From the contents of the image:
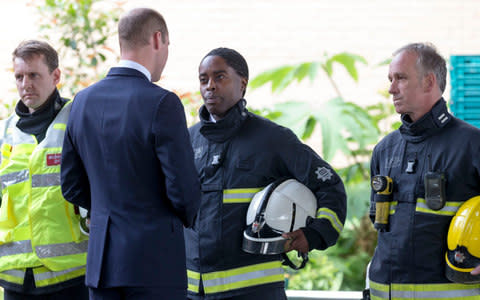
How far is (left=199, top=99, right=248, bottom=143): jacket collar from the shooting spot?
3.09 m

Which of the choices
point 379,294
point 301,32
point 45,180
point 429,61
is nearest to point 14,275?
point 45,180

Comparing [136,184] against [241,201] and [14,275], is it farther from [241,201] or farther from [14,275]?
[14,275]

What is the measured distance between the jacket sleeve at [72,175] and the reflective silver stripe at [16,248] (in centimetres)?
56

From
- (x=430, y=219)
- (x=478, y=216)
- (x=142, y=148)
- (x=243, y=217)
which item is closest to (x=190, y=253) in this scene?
(x=243, y=217)

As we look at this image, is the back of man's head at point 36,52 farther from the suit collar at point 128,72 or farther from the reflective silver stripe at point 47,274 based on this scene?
the reflective silver stripe at point 47,274

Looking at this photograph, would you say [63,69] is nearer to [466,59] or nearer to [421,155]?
[466,59]

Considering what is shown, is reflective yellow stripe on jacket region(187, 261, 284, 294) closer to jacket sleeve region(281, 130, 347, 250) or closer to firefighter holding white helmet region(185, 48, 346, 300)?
firefighter holding white helmet region(185, 48, 346, 300)

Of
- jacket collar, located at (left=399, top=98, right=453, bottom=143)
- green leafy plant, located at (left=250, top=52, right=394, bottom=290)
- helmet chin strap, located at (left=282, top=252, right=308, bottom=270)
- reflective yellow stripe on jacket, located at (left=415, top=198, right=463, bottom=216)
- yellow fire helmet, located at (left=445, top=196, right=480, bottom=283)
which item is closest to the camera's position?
yellow fire helmet, located at (left=445, top=196, right=480, bottom=283)

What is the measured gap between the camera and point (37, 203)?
3111mm

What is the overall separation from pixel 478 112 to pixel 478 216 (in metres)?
2.25

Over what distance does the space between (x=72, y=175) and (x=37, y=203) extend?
0.52 metres

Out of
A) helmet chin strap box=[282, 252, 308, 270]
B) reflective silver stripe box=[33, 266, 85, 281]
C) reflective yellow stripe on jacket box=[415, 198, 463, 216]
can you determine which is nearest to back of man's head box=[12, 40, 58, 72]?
reflective silver stripe box=[33, 266, 85, 281]

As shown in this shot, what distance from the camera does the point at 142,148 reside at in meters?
2.40

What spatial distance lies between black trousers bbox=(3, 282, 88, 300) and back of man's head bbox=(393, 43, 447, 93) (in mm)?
1941
